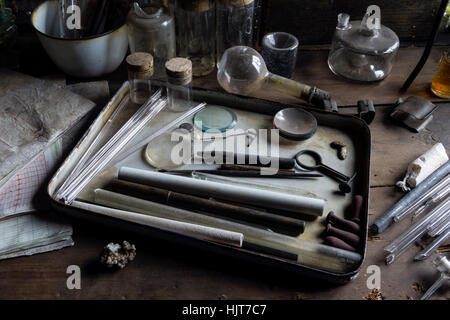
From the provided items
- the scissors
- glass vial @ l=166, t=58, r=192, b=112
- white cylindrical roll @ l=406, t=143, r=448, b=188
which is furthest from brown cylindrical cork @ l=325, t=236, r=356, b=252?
glass vial @ l=166, t=58, r=192, b=112

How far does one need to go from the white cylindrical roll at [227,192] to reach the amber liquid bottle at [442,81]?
1.89 ft

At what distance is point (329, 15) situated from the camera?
1.32 m

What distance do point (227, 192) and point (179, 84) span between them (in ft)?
1.04

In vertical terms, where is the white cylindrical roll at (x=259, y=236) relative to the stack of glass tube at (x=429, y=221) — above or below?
above

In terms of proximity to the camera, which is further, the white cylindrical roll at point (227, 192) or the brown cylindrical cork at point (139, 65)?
the brown cylindrical cork at point (139, 65)

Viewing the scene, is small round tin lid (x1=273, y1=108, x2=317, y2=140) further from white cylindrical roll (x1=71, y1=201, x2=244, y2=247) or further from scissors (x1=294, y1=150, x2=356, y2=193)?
white cylindrical roll (x1=71, y1=201, x2=244, y2=247)

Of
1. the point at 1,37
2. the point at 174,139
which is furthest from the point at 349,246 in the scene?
the point at 1,37

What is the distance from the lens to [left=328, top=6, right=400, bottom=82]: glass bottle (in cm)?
119

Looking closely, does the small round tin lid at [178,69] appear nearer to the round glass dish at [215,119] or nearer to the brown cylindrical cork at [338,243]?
the round glass dish at [215,119]

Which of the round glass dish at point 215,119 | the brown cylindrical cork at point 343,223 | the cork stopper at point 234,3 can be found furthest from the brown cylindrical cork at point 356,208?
→ the cork stopper at point 234,3

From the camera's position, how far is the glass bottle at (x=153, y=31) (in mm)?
1130

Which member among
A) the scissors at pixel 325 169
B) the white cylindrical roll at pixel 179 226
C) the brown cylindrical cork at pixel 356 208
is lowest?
the scissors at pixel 325 169

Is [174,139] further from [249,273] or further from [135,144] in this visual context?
[249,273]

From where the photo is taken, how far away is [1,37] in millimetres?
1243
